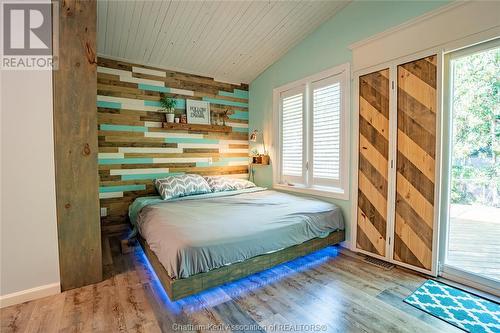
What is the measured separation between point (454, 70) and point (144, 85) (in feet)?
12.6

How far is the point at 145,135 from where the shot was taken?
376 cm

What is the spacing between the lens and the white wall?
1876 millimetres

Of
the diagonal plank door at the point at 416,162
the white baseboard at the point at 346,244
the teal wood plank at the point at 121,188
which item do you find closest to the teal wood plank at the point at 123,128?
the teal wood plank at the point at 121,188

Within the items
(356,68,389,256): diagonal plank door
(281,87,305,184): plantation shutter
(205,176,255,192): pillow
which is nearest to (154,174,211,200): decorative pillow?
(205,176,255,192): pillow

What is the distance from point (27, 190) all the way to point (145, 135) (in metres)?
1.94

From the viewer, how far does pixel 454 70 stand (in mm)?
2236

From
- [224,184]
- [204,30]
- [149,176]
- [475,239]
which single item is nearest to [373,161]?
[475,239]

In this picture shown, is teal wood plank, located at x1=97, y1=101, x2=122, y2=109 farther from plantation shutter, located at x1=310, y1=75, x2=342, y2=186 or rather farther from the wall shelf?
plantation shutter, located at x1=310, y1=75, x2=342, y2=186

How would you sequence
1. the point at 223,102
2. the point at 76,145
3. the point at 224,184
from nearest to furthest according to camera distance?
the point at 76,145 → the point at 224,184 → the point at 223,102

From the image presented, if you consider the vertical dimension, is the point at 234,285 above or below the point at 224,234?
below

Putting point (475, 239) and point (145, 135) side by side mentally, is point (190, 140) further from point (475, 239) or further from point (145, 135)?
point (475, 239)

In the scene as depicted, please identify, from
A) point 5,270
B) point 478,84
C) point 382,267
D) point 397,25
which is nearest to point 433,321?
point 382,267

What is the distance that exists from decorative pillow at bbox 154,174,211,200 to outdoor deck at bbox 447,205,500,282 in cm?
298
